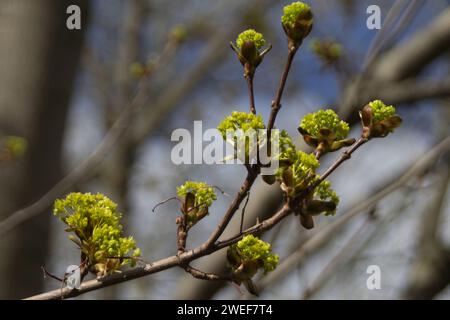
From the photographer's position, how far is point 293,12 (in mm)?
942

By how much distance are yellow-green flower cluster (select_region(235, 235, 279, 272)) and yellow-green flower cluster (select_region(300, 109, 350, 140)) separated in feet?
0.72

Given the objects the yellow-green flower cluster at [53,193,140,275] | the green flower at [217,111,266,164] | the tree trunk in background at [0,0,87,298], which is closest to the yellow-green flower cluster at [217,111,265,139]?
the green flower at [217,111,266,164]

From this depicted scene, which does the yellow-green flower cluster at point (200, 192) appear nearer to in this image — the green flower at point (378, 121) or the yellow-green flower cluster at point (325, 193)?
the yellow-green flower cluster at point (325, 193)

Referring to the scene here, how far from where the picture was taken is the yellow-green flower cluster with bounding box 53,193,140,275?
939mm

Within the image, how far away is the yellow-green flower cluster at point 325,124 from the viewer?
985 millimetres

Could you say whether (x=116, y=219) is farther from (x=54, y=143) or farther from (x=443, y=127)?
(x=443, y=127)

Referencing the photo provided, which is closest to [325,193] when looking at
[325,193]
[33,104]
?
[325,193]

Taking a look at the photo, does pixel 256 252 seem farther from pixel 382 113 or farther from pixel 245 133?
pixel 382 113

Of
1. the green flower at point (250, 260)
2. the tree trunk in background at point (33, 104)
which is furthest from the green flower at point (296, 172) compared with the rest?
the tree trunk in background at point (33, 104)

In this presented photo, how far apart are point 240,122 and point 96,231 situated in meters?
0.30

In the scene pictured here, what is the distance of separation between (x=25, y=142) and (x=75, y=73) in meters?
0.45

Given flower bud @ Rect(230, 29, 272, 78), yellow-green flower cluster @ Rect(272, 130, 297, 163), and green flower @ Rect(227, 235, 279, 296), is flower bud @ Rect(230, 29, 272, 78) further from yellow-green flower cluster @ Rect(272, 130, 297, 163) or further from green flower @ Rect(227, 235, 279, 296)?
green flower @ Rect(227, 235, 279, 296)
